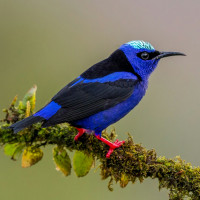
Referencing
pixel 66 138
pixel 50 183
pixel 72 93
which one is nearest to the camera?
pixel 66 138

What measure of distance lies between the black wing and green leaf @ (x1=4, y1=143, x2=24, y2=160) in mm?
567

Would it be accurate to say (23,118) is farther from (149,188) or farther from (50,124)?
(149,188)

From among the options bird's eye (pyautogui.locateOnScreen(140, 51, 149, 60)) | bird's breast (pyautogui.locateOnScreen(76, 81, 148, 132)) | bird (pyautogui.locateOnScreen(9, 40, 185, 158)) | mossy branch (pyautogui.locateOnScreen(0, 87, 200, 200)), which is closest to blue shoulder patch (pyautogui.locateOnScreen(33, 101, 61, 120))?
bird (pyautogui.locateOnScreen(9, 40, 185, 158))

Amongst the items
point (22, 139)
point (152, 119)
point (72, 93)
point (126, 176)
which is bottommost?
point (126, 176)

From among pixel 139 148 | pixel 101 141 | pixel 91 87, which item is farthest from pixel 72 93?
pixel 139 148

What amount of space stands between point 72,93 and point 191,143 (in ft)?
8.48

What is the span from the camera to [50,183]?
672 cm

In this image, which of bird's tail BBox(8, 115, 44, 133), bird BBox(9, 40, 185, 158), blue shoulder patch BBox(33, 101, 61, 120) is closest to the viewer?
bird's tail BBox(8, 115, 44, 133)

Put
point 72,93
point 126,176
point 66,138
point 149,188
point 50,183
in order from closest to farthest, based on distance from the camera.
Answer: point 126,176 < point 66,138 < point 72,93 < point 149,188 < point 50,183

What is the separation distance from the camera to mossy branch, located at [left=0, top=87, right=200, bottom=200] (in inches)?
142

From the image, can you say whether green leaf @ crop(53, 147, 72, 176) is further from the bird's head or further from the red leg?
the bird's head

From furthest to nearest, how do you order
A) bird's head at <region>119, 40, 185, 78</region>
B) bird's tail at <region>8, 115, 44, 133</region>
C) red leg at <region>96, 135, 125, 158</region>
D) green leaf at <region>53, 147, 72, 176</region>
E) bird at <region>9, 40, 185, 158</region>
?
bird's head at <region>119, 40, 185, 78</region> → bird at <region>9, 40, 185, 158</region> → green leaf at <region>53, 147, 72, 176</region> → red leg at <region>96, 135, 125, 158</region> → bird's tail at <region>8, 115, 44, 133</region>

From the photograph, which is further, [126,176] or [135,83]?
[135,83]

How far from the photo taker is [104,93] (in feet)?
15.6
